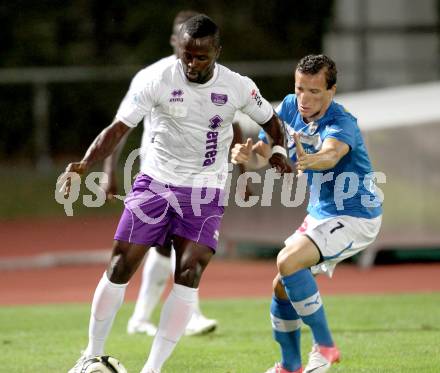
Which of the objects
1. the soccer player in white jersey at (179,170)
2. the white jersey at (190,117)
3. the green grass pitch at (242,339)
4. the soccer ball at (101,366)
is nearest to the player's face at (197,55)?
the soccer player in white jersey at (179,170)

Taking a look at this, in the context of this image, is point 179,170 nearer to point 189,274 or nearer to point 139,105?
point 139,105

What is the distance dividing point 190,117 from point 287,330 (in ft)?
5.13

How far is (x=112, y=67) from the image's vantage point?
25.4 m

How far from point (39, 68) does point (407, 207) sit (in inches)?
478

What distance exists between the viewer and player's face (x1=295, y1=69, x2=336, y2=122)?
7438 millimetres

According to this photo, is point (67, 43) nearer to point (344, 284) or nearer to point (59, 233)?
point (59, 233)

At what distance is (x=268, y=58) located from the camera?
26.8 metres

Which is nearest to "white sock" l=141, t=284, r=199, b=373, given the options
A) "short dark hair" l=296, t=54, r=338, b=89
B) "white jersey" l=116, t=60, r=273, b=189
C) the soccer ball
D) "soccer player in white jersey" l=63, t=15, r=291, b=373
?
"soccer player in white jersey" l=63, t=15, r=291, b=373

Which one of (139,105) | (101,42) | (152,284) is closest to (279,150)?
(139,105)

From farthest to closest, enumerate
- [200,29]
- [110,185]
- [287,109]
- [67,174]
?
1. [110,185]
2. [287,109]
3. [200,29]
4. [67,174]

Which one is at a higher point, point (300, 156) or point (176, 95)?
point (176, 95)

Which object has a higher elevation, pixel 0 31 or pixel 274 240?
pixel 0 31

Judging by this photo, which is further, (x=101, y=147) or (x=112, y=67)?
(x=112, y=67)

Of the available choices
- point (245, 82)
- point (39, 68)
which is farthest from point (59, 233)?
point (245, 82)
